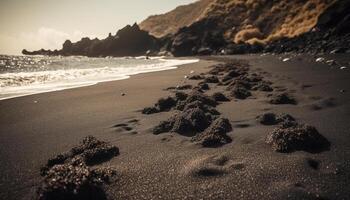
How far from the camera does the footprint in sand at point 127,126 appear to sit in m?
4.04

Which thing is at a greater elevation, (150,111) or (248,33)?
(248,33)

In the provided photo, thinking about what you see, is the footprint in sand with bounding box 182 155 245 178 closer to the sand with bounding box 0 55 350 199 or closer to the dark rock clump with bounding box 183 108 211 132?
the sand with bounding box 0 55 350 199

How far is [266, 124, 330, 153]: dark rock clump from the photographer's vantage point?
282 centimetres

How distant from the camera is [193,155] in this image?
292 cm

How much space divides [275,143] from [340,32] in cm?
2344

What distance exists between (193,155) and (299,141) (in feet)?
3.61

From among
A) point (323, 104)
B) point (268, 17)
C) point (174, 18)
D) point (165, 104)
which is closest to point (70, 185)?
point (165, 104)

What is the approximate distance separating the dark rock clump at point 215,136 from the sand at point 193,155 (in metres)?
0.09

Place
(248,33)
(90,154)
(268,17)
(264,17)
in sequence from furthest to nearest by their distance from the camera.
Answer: (264,17)
(268,17)
(248,33)
(90,154)

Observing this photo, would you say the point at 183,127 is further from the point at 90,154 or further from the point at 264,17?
the point at 264,17

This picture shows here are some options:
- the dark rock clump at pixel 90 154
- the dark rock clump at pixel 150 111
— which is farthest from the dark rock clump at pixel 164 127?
the dark rock clump at pixel 150 111

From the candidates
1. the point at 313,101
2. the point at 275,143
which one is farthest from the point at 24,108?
the point at 313,101

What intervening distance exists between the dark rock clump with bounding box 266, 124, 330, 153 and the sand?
8cm

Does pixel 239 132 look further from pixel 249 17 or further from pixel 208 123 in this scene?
pixel 249 17
